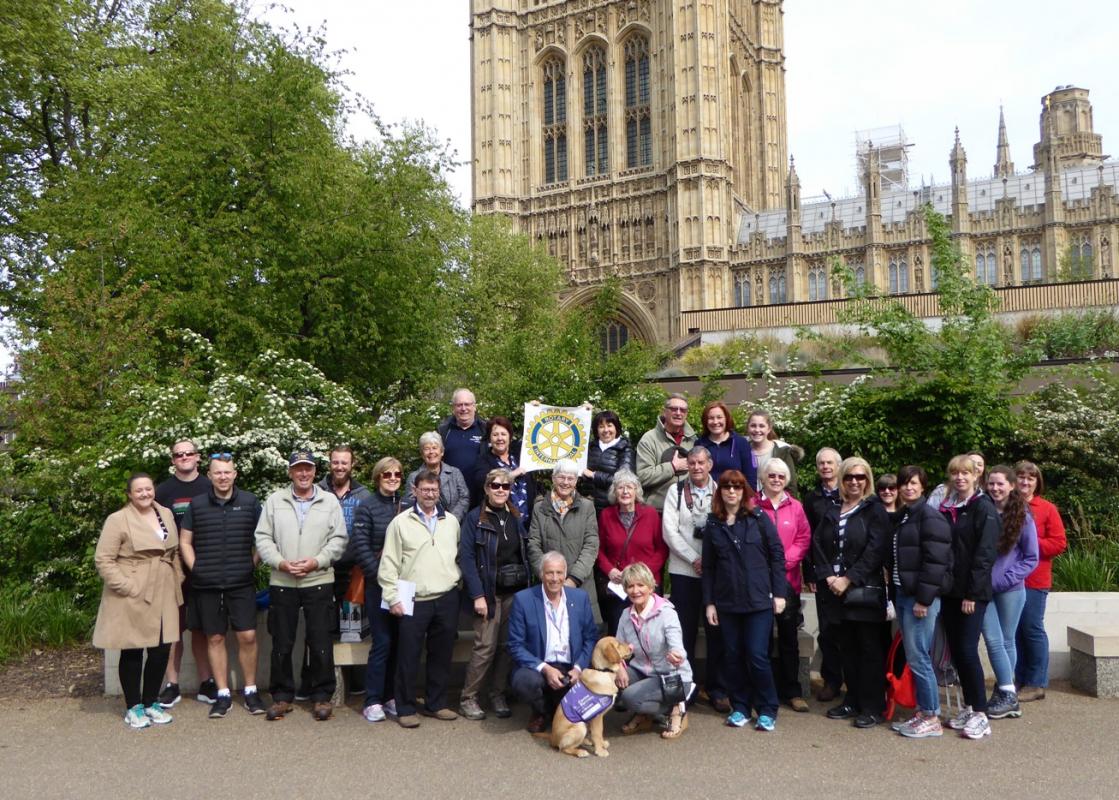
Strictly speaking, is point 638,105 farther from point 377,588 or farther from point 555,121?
point 377,588

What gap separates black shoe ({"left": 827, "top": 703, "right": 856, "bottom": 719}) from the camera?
599cm

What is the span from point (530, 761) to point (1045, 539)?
372cm

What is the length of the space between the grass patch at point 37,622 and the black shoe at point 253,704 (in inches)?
112

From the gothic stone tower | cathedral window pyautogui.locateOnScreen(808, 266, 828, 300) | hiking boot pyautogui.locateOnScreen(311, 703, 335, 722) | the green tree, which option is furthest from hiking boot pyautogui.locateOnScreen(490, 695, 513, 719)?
cathedral window pyautogui.locateOnScreen(808, 266, 828, 300)

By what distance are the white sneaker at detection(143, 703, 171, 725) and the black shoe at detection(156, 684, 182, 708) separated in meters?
0.33

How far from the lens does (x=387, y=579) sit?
6043mm

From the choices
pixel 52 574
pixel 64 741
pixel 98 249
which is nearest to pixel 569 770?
pixel 64 741

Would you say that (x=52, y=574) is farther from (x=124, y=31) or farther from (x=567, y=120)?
(x=567, y=120)

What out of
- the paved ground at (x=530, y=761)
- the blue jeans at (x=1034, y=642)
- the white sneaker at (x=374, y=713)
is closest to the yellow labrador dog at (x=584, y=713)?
the paved ground at (x=530, y=761)

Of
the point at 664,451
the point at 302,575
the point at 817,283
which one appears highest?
the point at 817,283

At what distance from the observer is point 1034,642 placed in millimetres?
6328

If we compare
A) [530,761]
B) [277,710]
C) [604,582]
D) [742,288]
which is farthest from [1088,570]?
[742,288]

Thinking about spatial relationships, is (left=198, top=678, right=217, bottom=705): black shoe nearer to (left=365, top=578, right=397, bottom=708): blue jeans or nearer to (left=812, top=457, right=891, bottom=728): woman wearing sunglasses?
(left=365, top=578, right=397, bottom=708): blue jeans

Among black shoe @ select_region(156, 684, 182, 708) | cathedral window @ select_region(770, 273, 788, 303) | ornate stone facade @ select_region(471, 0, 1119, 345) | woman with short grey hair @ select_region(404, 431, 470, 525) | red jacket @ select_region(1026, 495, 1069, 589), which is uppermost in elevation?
ornate stone facade @ select_region(471, 0, 1119, 345)
